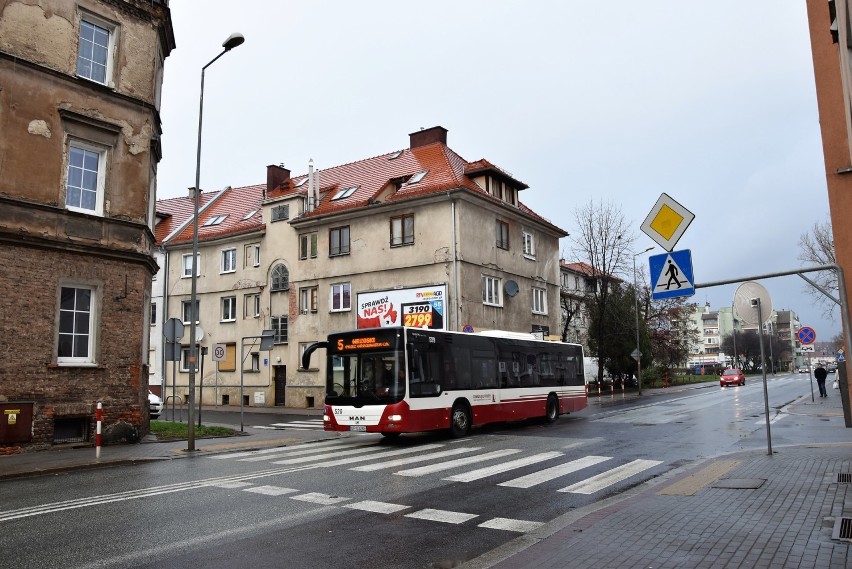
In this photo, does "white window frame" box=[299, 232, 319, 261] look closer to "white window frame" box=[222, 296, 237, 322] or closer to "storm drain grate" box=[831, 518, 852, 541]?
"white window frame" box=[222, 296, 237, 322]

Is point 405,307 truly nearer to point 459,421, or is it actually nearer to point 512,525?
point 459,421

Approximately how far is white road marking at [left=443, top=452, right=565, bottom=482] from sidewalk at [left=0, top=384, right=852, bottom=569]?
8.34 ft

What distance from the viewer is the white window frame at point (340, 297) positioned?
34531 mm

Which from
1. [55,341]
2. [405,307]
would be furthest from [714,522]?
A: [405,307]

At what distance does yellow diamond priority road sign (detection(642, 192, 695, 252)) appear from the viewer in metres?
9.20

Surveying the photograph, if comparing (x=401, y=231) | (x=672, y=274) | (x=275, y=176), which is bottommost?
(x=672, y=274)

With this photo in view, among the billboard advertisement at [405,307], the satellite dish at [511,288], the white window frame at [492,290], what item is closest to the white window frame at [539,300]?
the satellite dish at [511,288]

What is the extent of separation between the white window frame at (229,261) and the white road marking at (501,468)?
99.2 feet

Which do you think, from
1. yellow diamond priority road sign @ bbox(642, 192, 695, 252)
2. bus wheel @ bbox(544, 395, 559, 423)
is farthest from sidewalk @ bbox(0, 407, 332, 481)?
yellow diamond priority road sign @ bbox(642, 192, 695, 252)

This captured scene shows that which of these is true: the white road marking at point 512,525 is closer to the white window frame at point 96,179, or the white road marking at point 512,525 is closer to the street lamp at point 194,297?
the street lamp at point 194,297

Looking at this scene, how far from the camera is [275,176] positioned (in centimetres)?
4247

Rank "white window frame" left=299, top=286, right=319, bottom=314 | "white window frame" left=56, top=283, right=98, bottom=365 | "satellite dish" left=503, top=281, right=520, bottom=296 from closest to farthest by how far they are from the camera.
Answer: "white window frame" left=56, top=283, right=98, bottom=365, "satellite dish" left=503, top=281, right=520, bottom=296, "white window frame" left=299, top=286, right=319, bottom=314

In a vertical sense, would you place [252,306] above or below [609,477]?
above

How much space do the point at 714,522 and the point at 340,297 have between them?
29.3 m
